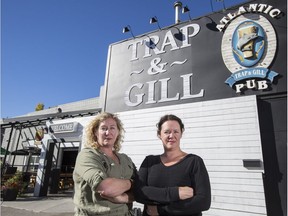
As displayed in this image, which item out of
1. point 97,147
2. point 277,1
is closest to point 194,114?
point 277,1

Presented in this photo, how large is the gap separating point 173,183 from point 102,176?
0.62 m

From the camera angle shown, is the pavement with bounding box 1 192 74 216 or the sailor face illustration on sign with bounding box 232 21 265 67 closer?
the sailor face illustration on sign with bounding box 232 21 265 67

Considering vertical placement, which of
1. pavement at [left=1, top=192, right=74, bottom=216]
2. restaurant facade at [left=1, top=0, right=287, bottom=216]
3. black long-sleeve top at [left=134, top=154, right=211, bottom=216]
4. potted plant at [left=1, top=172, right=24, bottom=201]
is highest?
restaurant facade at [left=1, top=0, right=287, bottom=216]

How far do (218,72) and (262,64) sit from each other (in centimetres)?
113

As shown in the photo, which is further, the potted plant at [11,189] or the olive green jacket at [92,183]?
the potted plant at [11,189]

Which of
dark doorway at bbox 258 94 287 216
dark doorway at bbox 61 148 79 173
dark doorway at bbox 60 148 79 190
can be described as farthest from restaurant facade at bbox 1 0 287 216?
dark doorway at bbox 61 148 79 173

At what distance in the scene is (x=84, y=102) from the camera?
2073cm

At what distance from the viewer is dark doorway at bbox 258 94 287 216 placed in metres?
4.58

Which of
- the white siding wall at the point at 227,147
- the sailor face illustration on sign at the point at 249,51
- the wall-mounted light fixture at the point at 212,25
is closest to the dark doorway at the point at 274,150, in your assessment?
the white siding wall at the point at 227,147

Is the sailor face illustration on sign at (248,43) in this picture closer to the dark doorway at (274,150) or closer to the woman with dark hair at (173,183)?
the dark doorway at (274,150)

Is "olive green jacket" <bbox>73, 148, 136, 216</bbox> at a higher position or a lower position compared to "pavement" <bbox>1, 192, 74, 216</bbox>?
higher

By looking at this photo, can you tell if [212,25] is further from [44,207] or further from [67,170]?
[67,170]

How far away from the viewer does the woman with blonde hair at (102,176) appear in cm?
158

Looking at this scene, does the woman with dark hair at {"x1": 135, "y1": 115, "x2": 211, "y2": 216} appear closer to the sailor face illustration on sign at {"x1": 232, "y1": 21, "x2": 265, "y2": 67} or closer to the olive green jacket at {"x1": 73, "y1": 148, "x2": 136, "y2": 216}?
the olive green jacket at {"x1": 73, "y1": 148, "x2": 136, "y2": 216}
